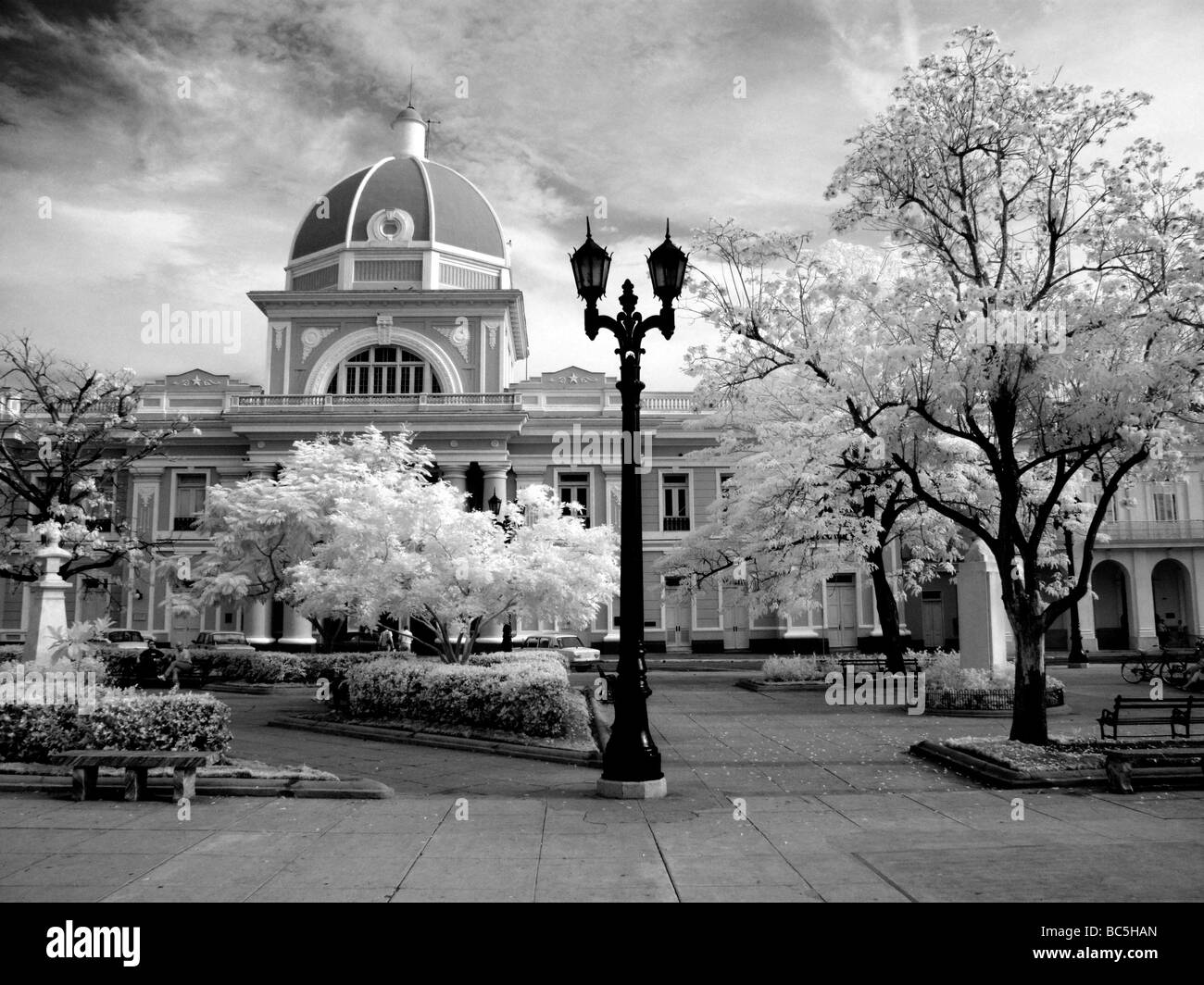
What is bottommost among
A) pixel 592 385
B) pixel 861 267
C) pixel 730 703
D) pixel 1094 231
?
pixel 730 703

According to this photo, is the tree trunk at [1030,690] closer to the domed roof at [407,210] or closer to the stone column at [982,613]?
the stone column at [982,613]

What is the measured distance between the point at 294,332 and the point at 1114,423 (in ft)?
114

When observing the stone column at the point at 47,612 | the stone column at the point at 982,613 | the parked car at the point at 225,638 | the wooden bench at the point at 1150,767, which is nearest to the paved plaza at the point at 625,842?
the wooden bench at the point at 1150,767

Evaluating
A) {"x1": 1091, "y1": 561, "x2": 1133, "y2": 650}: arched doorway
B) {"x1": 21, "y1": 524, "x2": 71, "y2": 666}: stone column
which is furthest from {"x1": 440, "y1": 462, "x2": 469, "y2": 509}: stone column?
{"x1": 1091, "y1": 561, "x2": 1133, "y2": 650}: arched doorway

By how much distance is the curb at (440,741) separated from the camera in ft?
39.2

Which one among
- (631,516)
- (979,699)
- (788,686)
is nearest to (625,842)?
(631,516)

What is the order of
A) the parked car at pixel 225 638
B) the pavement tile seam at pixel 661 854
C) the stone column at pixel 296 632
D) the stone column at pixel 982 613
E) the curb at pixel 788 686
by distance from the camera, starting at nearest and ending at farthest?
the pavement tile seam at pixel 661 854 → the stone column at pixel 982 613 → the curb at pixel 788 686 → the parked car at pixel 225 638 → the stone column at pixel 296 632

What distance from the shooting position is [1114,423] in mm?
11227

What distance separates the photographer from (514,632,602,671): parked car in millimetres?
30203

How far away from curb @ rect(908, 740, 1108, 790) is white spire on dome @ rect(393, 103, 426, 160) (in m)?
41.2

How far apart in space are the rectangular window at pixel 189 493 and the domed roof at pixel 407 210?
35.1ft

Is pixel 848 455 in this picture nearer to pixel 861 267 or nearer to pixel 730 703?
pixel 861 267
